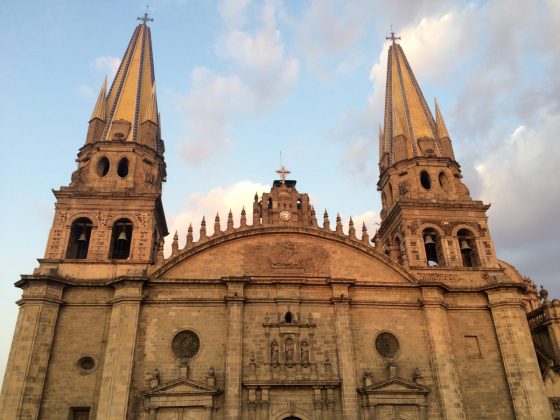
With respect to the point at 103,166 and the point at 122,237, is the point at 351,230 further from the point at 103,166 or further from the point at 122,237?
the point at 103,166

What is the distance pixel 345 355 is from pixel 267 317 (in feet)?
13.4

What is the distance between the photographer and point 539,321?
2769 cm

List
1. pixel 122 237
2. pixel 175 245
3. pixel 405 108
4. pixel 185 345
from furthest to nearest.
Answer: pixel 405 108, pixel 122 237, pixel 175 245, pixel 185 345

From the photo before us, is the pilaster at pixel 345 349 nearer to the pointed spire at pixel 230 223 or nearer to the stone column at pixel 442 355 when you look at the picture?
the stone column at pixel 442 355

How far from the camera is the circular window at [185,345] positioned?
22.7 m

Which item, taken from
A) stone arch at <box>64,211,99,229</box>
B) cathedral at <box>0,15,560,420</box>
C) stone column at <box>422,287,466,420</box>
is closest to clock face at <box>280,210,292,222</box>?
cathedral at <box>0,15,560,420</box>

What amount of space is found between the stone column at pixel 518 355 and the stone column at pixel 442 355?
259 cm

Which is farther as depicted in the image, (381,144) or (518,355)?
(381,144)

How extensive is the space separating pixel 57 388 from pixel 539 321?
82.9 feet

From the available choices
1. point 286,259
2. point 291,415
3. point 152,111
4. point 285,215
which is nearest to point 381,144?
point 285,215

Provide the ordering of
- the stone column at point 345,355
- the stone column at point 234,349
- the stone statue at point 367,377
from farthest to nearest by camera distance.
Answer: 1. the stone statue at point 367,377
2. the stone column at point 345,355
3. the stone column at point 234,349

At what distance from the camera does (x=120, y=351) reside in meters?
22.0

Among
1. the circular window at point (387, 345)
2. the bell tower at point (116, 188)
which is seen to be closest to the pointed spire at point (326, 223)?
the circular window at point (387, 345)

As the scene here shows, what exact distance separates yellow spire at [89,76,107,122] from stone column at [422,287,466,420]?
70.6ft
